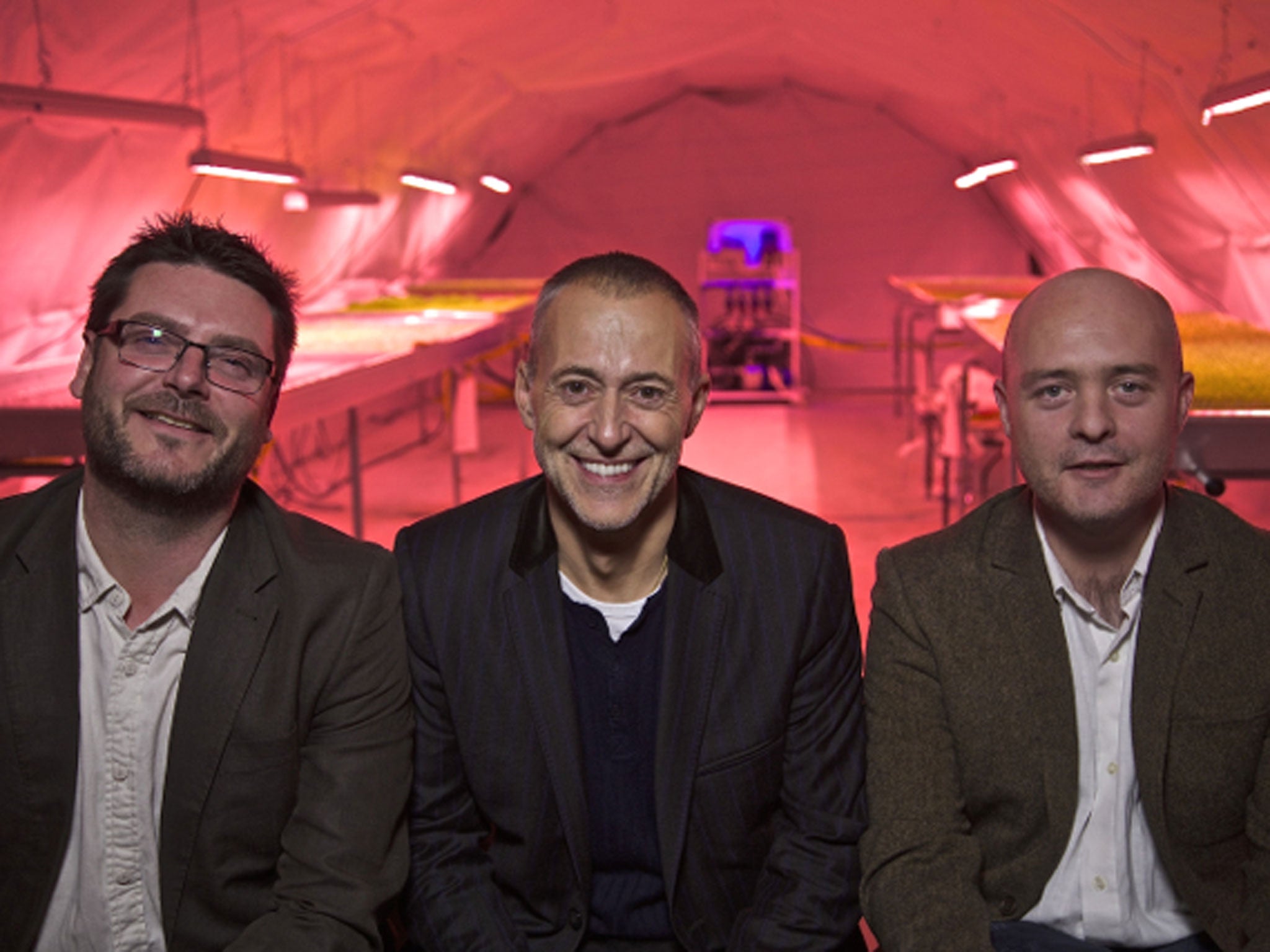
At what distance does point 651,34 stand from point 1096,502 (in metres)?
7.65

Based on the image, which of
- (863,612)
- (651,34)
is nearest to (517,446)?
(651,34)

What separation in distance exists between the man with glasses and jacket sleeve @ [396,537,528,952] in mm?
61

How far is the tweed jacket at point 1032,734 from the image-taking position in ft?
6.03

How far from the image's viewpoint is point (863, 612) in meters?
5.62

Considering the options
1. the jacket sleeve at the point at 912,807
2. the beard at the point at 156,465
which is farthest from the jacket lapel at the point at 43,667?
the jacket sleeve at the point at 912,807

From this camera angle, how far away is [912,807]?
6.24ft

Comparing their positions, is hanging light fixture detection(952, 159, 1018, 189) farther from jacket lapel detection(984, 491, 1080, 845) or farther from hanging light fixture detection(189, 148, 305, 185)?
jacket lapel detection(984, 491, 1080, 845)

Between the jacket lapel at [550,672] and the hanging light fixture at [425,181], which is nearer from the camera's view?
the jacket lapel at [550,672]

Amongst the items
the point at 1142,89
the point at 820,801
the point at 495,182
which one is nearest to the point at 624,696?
the point at 820,801

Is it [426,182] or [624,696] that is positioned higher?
[426,182]

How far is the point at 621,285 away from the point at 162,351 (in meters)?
0.73

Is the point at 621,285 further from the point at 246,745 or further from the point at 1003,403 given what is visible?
the point at 246,745

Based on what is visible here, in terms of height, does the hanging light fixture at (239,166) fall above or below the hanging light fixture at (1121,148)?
below

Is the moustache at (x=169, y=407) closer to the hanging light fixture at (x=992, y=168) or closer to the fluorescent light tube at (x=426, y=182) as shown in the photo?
the fluorescent light tube at (x=426, y=182)
